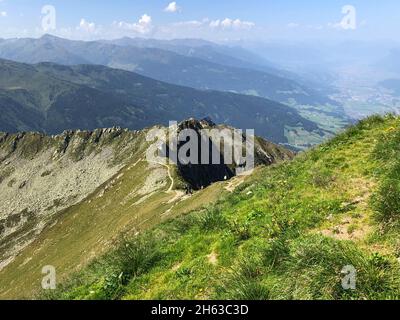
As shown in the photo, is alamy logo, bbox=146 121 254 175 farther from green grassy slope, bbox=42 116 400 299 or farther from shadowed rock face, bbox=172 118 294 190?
green grassy slope, bbox=42 116 400 299

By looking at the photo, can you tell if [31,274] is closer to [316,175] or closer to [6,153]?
[316,175]

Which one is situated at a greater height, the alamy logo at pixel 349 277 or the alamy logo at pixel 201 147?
the alamy logo at pixel 349 277

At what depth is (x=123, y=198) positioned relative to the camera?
285 ft

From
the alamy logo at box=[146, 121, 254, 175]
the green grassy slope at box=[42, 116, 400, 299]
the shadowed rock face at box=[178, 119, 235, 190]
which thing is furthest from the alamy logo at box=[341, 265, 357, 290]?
the alamy logo at box=[146, 121, 254, 175]

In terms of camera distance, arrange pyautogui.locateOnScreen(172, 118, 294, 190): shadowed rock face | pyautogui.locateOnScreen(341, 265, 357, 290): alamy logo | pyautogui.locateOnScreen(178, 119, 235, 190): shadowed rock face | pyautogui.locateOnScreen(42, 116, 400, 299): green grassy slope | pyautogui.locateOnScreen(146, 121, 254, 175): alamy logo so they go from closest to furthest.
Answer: pyautogui.locateOnScreen(341, 265, 357, 290): alamy logo, pyautogui.locateOnScreen(42, 116, 400, 299): green grassy slope, pyautogui.locateOnScreen(178, 119, 235, 190): shadowed rock face, pyautogui.locateOnScreen(172, 118, 294, 190): shadowed rock face, pyautogui.locateOnScreen(146, 121, 254, 175): alamy logo

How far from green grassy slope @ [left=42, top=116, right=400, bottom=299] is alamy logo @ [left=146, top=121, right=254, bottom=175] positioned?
81384mm

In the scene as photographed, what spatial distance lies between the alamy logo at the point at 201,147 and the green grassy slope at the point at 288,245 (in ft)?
267

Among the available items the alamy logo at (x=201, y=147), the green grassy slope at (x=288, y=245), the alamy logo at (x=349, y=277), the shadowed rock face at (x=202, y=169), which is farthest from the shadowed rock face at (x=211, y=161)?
the alamy logo at (x=349, y=277)

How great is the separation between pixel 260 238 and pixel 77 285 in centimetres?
790

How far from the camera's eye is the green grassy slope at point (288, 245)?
398 inches

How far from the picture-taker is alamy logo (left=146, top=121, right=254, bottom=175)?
109m

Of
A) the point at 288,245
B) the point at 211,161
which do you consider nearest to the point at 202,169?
the point at 211,161

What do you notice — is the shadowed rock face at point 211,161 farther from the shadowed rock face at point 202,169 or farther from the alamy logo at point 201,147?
the alamy logo at point 201,147
